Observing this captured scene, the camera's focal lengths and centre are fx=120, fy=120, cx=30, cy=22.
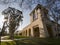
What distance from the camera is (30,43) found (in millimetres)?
16438

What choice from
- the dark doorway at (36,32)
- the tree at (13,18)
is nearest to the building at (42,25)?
the dark doorway at (36,32)

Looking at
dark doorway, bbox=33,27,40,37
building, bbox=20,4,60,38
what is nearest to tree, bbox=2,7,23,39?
building, bbox=20,4,60,38

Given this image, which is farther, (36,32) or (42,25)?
(36,32)

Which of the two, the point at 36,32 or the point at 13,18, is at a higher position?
the point at 13,18

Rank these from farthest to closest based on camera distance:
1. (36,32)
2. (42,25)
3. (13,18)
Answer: (36,32) → (42,25) → (13,18)

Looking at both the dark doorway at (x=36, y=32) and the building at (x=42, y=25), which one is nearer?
the building at (x=42, y=25)

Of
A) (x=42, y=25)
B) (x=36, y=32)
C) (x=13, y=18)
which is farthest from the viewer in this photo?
(x=36, y=32)

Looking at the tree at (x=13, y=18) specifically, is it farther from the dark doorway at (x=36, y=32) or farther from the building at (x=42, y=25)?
the dark doorway at (x=36, y=32)

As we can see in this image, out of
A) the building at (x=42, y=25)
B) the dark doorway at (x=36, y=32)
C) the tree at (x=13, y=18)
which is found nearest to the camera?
the tree at (x=13, y=18)

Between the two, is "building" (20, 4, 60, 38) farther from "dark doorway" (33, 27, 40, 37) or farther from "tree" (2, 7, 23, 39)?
"tree" (2, 7, 23, 39)

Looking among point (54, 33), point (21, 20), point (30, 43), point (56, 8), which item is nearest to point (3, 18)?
point (21, 20)

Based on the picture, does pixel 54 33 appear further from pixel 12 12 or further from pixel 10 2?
pixel 10 2

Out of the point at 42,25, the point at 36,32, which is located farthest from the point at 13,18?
the point at 36,32

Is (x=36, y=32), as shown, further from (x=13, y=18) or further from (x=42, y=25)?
(x=13, y=18)
